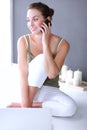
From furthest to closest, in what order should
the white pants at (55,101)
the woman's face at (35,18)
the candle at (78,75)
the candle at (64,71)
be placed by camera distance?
the candle at (64,71) < the candle at (78,75) < the white pants at (55,101) < the woman's face at (35,18)

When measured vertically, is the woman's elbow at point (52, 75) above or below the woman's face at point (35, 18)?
below

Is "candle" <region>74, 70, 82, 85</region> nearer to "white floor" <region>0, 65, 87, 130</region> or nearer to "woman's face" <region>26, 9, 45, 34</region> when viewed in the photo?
"white floor" <region>0, 65, 87, 130</region>

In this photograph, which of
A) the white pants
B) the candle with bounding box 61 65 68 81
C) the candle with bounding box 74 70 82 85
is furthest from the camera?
the candle with bounding box 61 65 68 81

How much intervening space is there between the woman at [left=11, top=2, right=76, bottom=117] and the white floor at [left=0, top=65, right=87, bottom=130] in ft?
0.25

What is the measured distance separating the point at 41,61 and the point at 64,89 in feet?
3.58

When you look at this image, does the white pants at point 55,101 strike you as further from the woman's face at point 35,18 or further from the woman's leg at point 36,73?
the woman's face at point 35,18

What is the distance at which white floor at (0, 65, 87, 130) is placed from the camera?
5.88ft

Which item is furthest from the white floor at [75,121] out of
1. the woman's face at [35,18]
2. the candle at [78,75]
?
the woman's face at [35,18]

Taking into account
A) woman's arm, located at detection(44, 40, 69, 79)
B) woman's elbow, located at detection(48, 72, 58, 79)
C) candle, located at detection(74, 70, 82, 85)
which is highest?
woman's arm, located at detection(44, 40, 69, 79)

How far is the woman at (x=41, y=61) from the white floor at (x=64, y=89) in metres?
0.08

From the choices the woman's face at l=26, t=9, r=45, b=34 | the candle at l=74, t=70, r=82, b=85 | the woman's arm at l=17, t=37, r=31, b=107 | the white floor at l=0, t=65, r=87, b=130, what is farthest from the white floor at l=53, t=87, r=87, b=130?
the woman's face at l=26, t=9, r=45, b=34

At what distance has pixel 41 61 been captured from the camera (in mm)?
1775

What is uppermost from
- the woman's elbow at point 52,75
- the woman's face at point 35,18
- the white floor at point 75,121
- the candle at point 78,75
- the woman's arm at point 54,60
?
the woman's face at point 35,18

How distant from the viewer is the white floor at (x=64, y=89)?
1.79 metres
